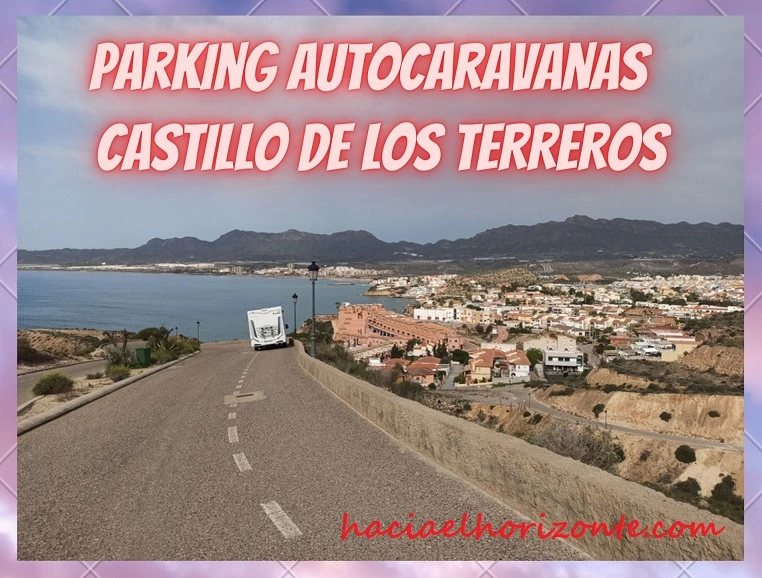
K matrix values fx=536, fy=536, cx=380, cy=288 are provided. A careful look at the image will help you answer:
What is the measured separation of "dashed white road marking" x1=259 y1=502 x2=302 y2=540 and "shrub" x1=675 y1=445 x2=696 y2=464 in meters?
18.2

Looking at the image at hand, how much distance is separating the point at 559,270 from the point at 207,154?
8152 millimetres

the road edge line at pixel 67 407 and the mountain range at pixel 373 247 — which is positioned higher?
the mountain range at pixel 373 247

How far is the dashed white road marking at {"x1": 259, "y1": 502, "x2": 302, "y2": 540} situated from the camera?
3080mm

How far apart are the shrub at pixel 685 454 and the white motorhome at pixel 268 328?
45.7ft

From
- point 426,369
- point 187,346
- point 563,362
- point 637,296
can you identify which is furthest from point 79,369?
point 637,296

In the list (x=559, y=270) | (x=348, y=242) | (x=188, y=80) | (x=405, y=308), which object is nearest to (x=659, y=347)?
(x=559, y=270)

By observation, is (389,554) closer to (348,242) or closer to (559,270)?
(348,242)

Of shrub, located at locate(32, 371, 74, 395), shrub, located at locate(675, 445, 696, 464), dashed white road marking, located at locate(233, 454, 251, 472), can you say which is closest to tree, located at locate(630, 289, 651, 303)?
dashed white road marking, located at locate(233, 454, 251, 472)

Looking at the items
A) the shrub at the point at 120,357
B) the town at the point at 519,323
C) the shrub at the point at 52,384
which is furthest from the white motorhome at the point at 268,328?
the shrub at the point at 52,384

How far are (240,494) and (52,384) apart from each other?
703cm

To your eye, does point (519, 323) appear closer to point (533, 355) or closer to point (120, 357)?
point (533, 355)

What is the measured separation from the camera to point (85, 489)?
3984 mm

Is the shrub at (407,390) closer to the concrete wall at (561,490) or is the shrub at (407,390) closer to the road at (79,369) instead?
the concrete wall at (561,490)

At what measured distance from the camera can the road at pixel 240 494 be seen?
3.01m
